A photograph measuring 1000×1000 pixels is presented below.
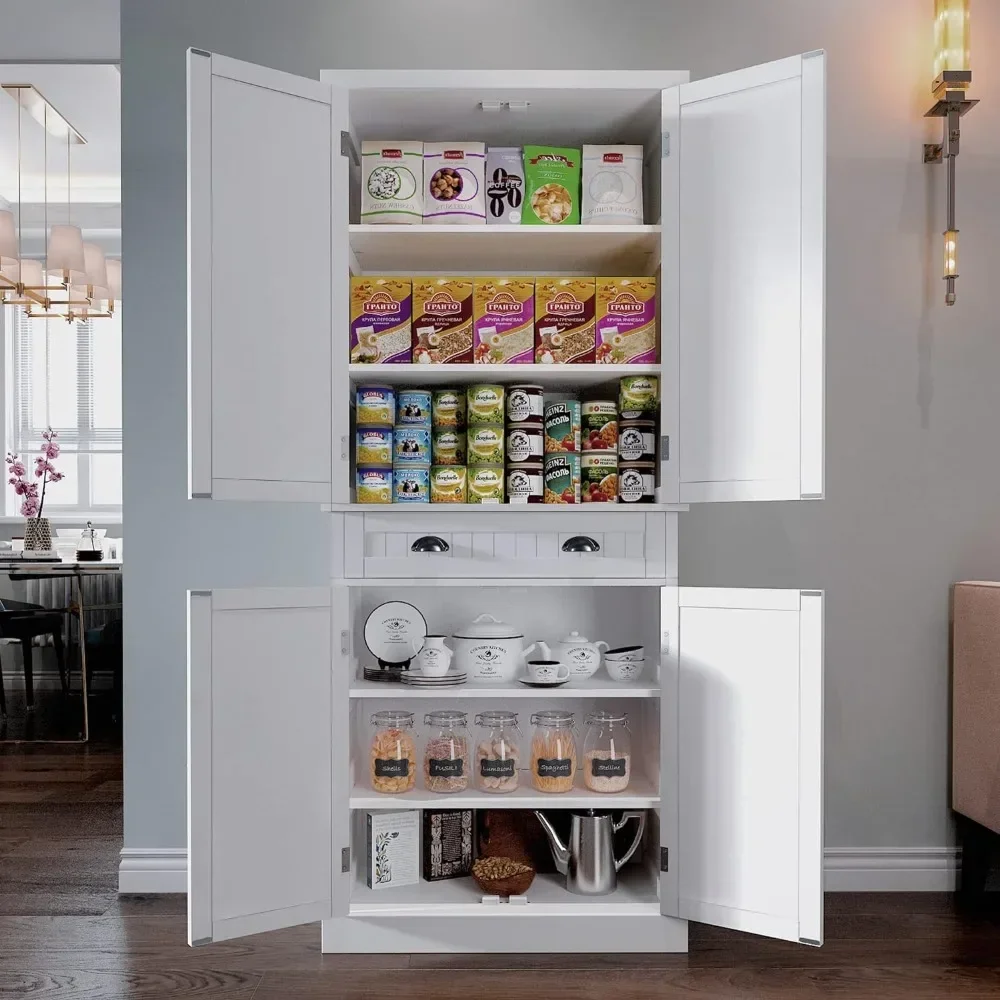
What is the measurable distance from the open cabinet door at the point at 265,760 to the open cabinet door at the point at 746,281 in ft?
2.94

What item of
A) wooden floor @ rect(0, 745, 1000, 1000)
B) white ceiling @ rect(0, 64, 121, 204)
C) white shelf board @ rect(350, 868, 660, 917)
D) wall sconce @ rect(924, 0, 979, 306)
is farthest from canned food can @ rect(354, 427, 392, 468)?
white ceiling @ rect(0, 64, 121, 204)

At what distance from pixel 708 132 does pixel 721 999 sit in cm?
187

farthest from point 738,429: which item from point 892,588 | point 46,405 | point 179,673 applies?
point 46,405

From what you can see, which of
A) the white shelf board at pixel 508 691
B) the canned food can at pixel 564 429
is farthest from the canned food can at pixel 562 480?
the white shelf board at pixel 508 691

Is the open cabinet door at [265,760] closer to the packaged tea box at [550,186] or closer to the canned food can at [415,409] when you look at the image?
the canned food can at [415,409]

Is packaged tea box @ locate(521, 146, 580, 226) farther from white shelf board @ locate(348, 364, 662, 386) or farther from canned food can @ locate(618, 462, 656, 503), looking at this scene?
canned food can @ locate(618, 462, 656, 503)

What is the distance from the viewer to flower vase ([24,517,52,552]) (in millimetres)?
4727

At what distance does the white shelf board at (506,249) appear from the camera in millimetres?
2219

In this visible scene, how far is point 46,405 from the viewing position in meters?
5.74

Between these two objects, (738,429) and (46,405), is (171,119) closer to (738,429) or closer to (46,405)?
(738,429)

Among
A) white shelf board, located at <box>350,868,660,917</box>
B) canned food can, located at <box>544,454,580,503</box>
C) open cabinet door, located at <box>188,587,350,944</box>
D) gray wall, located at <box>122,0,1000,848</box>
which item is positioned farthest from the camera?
gray wall, located at <box>122,0,1000,848</box>

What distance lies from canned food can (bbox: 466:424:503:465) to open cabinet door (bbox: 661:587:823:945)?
1.67 feet

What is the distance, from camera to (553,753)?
89.0 inches

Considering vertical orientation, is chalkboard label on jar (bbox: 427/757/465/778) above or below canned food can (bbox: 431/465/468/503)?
below
